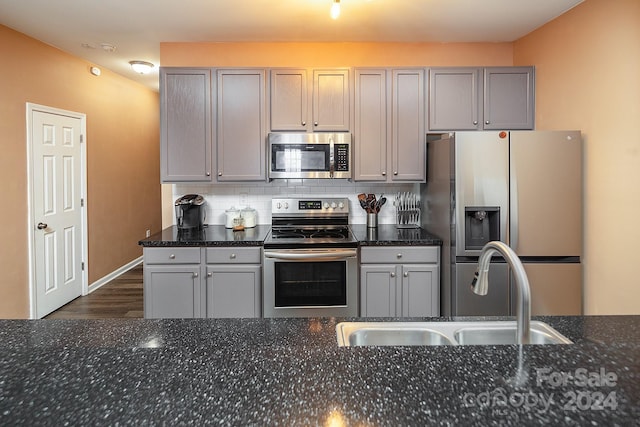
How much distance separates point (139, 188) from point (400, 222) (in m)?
3.99

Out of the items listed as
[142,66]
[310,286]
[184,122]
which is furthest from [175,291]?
[142,66]

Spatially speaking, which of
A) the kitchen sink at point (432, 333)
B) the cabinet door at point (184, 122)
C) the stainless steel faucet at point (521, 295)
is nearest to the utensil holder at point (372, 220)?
the cabinet door at point (184, 122)

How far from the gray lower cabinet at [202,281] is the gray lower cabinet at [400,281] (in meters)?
0.83

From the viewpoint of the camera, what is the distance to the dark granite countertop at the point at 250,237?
10.5 feet

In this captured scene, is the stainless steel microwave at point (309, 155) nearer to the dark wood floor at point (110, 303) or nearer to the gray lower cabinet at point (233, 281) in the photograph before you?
the gray lower cabinet at point (233, 281)

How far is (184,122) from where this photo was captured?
353cm

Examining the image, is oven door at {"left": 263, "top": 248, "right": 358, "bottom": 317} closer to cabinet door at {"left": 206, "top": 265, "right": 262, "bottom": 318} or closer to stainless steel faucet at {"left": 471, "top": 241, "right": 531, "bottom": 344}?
cabinet door at {"left": 206, "top": 265, "right": 262, "bottom": 318}

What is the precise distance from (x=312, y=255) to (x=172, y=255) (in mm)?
1082

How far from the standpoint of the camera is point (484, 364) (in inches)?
34.6

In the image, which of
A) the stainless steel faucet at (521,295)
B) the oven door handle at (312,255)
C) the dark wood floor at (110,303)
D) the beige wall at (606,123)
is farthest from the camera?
the dark wood floor at (110,303)

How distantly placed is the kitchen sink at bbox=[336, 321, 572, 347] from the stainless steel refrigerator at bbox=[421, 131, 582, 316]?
1.66 m

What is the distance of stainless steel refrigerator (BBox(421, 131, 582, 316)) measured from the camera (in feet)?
9.70

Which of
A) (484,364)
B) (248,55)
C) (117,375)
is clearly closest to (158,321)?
(117,375)

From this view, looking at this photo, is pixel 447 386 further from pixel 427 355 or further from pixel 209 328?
pixel 209 328
